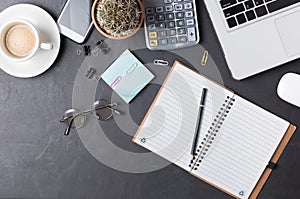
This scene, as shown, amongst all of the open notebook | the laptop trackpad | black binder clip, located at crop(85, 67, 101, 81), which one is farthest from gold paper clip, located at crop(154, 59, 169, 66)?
the laptop trackpad

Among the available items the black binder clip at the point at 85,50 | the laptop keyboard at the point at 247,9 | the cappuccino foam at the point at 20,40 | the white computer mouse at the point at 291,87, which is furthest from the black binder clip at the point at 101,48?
the white computer mouse at the point at 291,87

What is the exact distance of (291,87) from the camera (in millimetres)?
990

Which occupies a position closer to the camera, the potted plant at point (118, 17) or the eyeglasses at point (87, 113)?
the potted plant at point (118, 17)

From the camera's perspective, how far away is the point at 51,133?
3.39ft

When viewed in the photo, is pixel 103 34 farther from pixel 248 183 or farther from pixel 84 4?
pixel 248 183

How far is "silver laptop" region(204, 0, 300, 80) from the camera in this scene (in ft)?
3.18

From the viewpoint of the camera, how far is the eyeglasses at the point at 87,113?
1021 mm

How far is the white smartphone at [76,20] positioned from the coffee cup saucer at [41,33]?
0.02 meters

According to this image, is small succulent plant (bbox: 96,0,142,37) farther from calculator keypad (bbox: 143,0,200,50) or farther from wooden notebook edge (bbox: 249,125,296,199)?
wooden notebook edge (bbox: 249,125,296,199)

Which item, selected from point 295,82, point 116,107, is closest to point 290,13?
point 295,82

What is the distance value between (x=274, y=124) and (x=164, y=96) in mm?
238

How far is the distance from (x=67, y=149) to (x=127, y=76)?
20 cm

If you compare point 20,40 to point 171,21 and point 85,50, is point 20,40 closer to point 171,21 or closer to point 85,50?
point 85,50

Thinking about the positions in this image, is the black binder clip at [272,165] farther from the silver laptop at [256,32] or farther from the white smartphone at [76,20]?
the white smartphone at [76,20]
